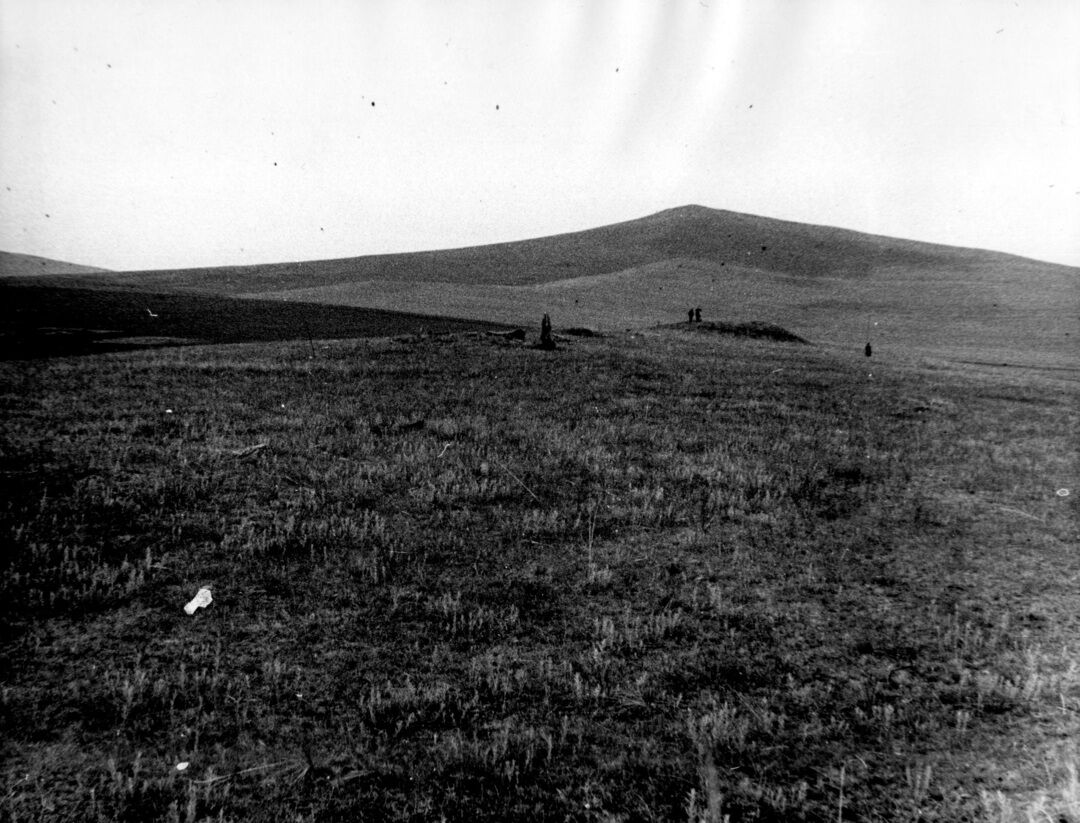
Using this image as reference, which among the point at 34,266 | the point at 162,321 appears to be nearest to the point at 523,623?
the point at 162,321

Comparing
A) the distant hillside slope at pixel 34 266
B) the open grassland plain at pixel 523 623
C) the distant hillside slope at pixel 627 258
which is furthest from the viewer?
the distant hillside slope at pixel 34 266

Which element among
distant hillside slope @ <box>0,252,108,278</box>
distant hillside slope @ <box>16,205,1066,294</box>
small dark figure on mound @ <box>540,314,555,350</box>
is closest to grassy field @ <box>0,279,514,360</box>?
small dark figure on mound @ <box>540,314,555,350</box>

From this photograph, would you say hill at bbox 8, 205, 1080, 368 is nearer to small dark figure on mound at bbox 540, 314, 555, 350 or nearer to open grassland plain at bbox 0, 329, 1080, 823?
small dark figure on mound at bbox 540, 314, 555, 350

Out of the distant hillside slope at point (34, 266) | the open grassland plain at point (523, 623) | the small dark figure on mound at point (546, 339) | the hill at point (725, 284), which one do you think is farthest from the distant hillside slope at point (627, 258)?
the open grassland plain at point (523, 623)

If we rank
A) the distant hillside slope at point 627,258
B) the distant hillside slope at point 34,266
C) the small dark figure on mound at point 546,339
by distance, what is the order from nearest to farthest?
1. the small dark figure on mound at point 546,339
2. the distant hillside slope at point 627,258
3. the distant hillside slope at point 34,266

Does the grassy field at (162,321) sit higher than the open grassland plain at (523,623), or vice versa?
the grassy field at (162,321)

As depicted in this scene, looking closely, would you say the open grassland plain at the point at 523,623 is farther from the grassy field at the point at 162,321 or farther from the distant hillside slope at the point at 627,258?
the distant hillside slope at the point at 627,258

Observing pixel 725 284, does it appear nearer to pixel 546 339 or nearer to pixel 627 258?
pixel 627 258
